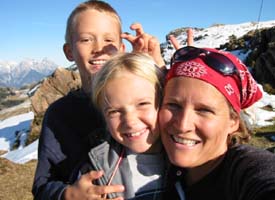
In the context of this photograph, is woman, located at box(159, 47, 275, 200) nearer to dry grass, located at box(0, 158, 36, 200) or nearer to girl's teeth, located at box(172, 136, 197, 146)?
girl's teeth, located at box(172, 136, 197, 146)

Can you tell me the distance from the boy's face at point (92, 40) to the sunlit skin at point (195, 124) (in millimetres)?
1054

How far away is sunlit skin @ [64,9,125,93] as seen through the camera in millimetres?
3418

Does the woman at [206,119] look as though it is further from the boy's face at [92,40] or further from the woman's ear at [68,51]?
the woman's ear at [68,51]

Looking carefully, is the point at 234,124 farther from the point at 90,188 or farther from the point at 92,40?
the point at 92,40

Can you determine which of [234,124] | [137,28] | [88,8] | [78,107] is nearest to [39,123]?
[88,8]

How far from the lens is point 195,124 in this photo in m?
2.39

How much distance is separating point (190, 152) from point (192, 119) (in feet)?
0.81

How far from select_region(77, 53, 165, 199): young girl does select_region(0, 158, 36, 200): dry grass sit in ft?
26.8

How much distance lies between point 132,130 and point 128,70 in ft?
1.54

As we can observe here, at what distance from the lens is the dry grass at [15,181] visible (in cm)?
1032

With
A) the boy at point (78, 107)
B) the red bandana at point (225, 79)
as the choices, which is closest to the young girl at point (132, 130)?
the red bandana at point (225, 79)

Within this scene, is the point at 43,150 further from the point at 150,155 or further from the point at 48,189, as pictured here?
the point at 150,155

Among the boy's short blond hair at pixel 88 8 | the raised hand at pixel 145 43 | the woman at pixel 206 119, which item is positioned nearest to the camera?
the woman at pixel 206 119

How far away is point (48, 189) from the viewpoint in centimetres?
296
